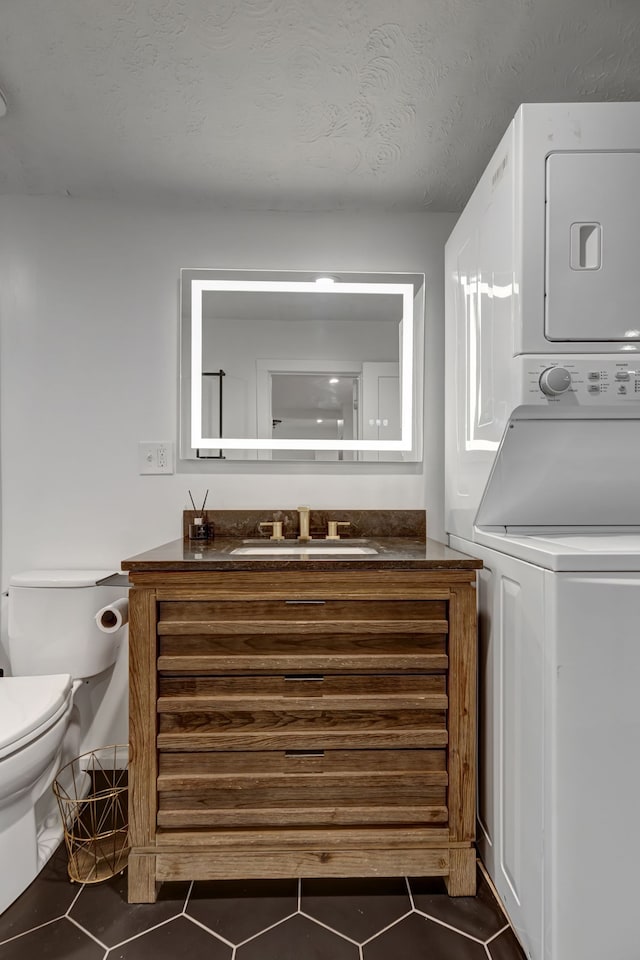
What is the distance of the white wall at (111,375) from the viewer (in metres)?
2.16

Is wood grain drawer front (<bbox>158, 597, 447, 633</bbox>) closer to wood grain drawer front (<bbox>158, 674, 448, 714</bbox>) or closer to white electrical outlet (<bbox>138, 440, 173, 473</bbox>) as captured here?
wood grain drawer front (<bbox>158, 674, 448, 714</bbox>)

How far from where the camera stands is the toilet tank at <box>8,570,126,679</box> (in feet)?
6.40

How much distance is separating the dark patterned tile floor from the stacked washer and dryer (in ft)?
0.53

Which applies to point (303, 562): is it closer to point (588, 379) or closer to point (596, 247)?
point (588, 379)

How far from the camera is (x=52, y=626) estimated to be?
1958 millimetres

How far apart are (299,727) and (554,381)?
3.70 feet

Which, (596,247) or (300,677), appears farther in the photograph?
(300,677)

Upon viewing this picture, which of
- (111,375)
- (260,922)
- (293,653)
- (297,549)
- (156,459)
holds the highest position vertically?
(111,375)

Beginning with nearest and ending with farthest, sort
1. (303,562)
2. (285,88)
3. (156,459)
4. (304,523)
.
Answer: (303,562), (285,88), (304,523), (156,459)

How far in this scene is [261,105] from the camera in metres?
1.65

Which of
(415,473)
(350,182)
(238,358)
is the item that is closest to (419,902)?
(415,473)

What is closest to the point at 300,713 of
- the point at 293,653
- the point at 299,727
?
the point at 299,727

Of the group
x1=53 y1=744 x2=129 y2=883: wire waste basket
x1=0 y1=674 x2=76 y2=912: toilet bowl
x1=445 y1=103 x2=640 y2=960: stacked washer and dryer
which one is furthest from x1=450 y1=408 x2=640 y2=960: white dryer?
x1=0 y1=674 x2=76 y2=912: toilet bowl

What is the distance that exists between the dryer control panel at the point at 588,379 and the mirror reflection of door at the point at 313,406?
914 millimetres
